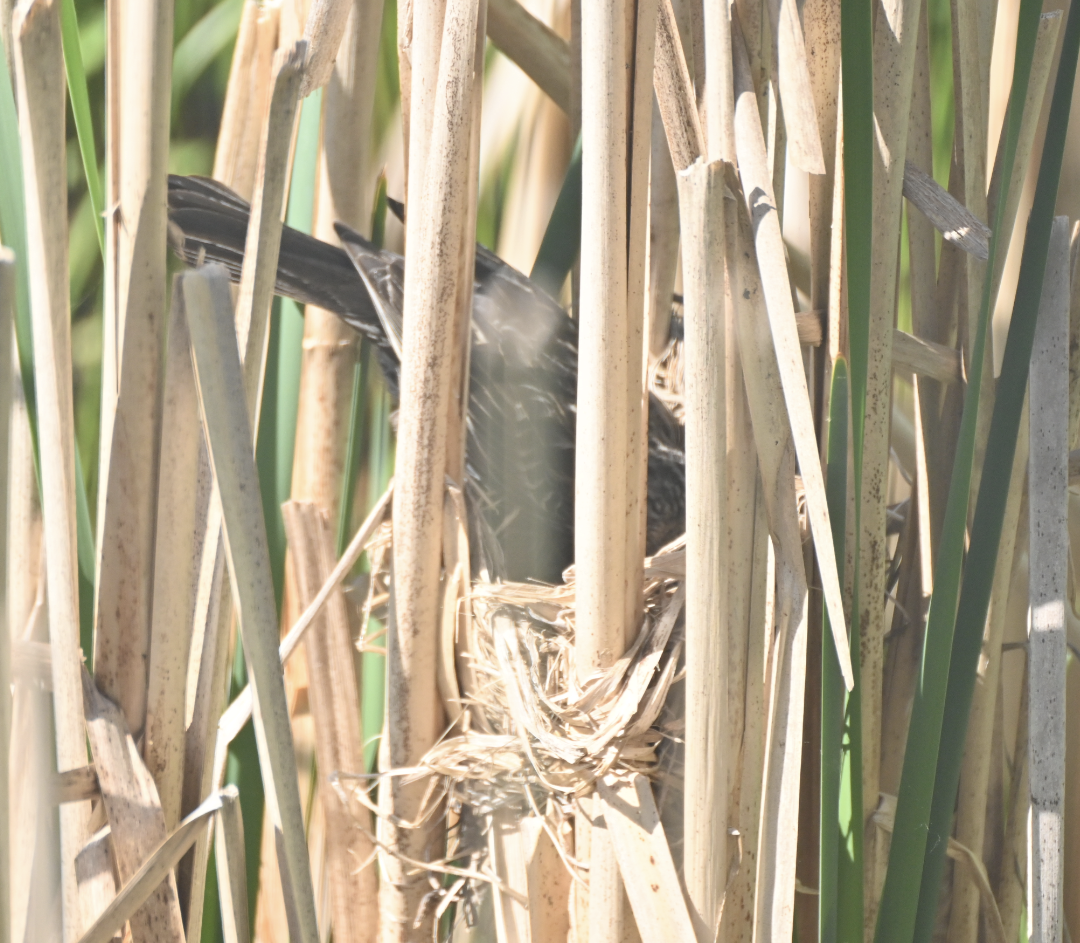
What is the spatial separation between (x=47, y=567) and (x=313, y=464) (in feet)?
1.08

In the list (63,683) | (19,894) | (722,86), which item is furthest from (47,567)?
(722,86)

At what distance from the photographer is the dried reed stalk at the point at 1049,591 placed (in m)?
0.50

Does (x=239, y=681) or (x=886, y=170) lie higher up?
(x=886, y=170)

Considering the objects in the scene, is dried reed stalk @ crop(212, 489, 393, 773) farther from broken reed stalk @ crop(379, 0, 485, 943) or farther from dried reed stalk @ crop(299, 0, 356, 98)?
dried reed stalk @ crop(299, 0, 356, 98)

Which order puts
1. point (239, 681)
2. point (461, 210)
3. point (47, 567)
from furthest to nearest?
point (239, 681) → point (461, 210) → point (47, 567)

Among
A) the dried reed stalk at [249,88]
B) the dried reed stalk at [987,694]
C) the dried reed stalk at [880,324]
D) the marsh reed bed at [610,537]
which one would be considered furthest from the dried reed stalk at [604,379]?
the dried reed stalk at [249,88]

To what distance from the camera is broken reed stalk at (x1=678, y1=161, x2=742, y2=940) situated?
0.42 metres

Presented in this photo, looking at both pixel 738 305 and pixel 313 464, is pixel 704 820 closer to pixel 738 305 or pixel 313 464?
pixel 738 305

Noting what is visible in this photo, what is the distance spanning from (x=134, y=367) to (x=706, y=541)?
0.87 ft

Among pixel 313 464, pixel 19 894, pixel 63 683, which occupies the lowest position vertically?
pixel 19 894

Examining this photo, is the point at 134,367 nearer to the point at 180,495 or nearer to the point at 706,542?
the point at 180,495

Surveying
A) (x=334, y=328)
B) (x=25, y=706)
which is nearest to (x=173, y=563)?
(x=25, y=706)

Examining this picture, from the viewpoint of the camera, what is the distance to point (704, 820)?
1.48 ft

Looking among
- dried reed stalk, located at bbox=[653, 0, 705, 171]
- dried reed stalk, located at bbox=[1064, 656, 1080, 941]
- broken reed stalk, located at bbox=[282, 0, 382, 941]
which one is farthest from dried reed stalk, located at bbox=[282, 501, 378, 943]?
dried reed stalk, located at bbox=[1064, 656, 1080, 941]
